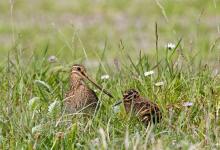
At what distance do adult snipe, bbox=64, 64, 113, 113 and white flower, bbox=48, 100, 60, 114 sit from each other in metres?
0.08

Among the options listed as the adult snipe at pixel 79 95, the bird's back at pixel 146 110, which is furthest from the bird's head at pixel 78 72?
the bird's back at pixel 146 110

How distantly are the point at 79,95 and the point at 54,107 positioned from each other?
1.10 feet

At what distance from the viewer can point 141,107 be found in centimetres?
657

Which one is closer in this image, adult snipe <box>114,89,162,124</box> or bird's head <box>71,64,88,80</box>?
adult snipe <box>114,89,162,124</box>

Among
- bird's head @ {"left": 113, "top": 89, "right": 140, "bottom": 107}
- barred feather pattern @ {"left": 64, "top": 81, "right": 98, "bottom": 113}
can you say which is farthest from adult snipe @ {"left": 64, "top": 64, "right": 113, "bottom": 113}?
bird's head @ {"left": 113, "top": 89, "right": 140, "bottom": 107}

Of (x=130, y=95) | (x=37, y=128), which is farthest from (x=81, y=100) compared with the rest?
(x=37, y=128)

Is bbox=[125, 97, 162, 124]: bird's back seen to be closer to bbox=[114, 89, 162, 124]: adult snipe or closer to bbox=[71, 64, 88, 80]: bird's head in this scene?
bbox=[114, 89, 162, 124]: adult snipe

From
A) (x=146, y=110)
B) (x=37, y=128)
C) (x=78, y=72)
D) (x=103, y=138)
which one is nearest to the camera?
(x=103, y=138)

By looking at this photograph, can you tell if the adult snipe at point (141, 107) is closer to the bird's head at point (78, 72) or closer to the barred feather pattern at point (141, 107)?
the barred feather pattern at point (141, 107)

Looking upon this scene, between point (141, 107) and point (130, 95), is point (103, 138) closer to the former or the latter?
point (141, 107)

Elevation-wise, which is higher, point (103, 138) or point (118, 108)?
point (103, 138)

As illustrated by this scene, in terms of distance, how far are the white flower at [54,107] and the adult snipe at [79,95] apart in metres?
0.08

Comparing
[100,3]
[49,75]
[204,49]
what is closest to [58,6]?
[100,3]

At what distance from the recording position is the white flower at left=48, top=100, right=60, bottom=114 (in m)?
6.55
